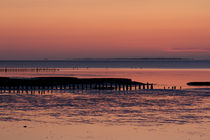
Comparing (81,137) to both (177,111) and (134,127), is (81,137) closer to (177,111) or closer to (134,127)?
(134,127)

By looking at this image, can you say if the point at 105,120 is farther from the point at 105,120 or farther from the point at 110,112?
the point at 110,112

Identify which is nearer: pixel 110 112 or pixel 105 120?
pixel 105 120

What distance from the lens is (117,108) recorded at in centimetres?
4541

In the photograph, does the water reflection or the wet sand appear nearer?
the wet sand

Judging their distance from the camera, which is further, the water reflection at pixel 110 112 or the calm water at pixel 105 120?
the water reflection at pixel 110 112

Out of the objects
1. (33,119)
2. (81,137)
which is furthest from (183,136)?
(33,119)

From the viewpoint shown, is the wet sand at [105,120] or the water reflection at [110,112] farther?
the water reflection at [110,112]

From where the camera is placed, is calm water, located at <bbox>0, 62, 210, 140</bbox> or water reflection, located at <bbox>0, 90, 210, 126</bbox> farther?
water reflection, located at <bbox>0, 90, 210, 126</bbox>

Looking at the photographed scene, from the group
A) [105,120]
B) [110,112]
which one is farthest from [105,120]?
[110,112]

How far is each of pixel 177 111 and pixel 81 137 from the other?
16609mm

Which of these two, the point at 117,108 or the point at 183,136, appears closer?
the point at 183,136

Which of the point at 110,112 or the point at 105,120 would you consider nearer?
the point at 105,120

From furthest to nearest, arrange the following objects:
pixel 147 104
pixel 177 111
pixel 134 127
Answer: pixel 147 104 < pixel 177 111 < pixel 134 127

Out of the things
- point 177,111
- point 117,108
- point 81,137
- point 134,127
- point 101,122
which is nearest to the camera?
point 81,137
